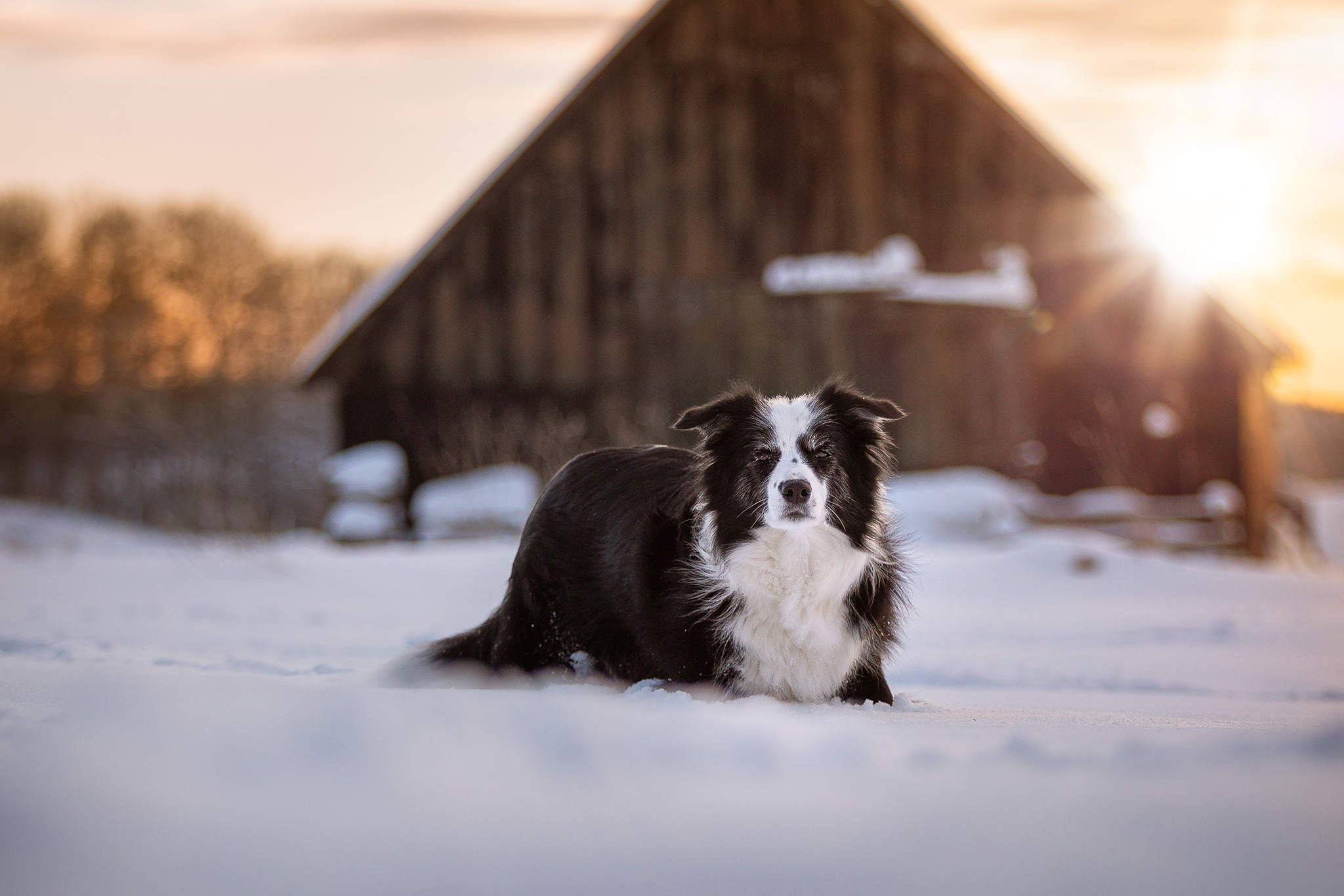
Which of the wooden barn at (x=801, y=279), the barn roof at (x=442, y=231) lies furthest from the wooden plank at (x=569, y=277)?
the barn roof at (x=442, y=231)

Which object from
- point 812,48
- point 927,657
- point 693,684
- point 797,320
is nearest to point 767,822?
point 693,684

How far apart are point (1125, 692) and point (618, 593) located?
2.23m

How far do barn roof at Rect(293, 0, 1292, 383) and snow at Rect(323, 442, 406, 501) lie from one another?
1.04 m

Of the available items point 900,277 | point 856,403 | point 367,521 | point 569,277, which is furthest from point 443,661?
point 900,277

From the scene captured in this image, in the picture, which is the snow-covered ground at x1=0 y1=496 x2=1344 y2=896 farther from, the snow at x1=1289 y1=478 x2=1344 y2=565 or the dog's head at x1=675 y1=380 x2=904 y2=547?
the snow at x1=1289 y1=478 x2=1344 y2=565

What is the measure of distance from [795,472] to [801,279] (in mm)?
8698

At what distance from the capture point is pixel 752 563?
3541mm

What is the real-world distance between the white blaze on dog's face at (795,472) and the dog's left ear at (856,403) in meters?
0.07

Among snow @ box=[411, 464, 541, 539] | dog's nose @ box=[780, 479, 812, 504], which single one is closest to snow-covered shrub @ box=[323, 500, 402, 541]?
snow @ box=[411, 464, 541, 539]

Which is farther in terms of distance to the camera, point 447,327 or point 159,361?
point 159,361

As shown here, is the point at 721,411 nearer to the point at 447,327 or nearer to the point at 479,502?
the point at 479,502

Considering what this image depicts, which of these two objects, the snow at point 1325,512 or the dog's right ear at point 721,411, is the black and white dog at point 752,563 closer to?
the dog's right ear at point 721,411

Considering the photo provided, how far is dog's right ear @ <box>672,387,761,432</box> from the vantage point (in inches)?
139

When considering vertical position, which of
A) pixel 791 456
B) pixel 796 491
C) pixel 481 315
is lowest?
pixel 796 491
